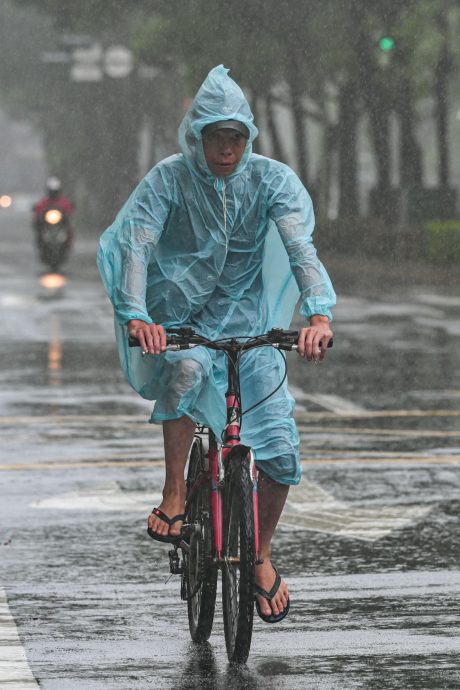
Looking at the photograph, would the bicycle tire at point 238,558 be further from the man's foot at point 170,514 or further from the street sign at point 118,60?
the street sign at point 118,60

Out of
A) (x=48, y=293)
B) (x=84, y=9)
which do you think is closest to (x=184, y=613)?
(x=48, y=293)

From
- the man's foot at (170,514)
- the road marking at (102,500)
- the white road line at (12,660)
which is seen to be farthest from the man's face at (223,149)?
the road marking at (102,500)

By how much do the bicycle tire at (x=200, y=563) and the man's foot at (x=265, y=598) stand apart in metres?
0.18

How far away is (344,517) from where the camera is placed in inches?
361

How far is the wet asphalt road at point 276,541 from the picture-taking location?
6175 mm

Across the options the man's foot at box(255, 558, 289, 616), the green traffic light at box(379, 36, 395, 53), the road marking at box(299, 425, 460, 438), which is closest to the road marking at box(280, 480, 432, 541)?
the man's foot at box(255, 558, 289, 616)

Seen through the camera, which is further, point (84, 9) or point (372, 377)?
point (84, 9)

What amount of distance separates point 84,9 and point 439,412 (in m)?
38.6

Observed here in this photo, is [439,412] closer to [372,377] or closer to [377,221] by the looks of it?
[372,377]

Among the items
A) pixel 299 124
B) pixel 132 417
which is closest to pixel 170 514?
pixel 132 417

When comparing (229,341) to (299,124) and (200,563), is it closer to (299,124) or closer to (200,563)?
(200,563)

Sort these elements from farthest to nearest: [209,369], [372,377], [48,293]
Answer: [48,293] → [372,377] → [209,369]

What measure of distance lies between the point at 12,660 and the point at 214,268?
1502 mm

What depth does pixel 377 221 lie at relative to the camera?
41688 mm
